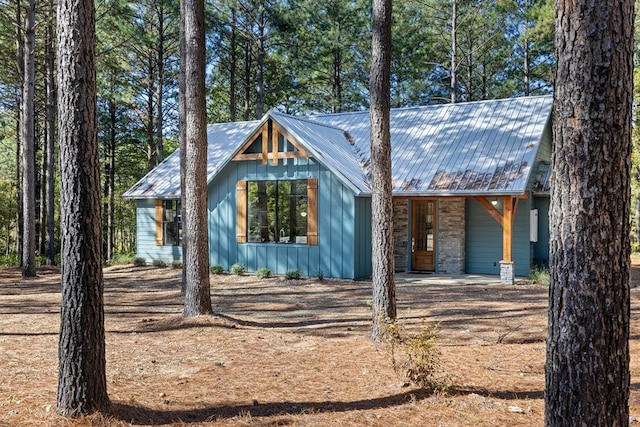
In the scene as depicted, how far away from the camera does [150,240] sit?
16781 mm

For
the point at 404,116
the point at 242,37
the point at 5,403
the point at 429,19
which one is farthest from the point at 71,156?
the point at 429,19

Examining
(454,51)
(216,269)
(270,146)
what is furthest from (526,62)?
(216,269)

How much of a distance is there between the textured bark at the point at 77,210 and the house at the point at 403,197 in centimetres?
905

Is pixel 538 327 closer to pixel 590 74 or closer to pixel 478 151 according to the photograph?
pixel 590 74

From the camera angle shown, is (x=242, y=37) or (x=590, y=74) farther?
(x=242, y=37)

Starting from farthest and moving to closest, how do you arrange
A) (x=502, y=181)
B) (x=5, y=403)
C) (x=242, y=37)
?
1. (x=242, y=37)
2. (x=502, y=181)
3. (x=5, y=403)

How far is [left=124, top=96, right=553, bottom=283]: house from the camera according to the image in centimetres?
1305

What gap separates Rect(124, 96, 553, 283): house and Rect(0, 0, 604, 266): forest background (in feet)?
22.5

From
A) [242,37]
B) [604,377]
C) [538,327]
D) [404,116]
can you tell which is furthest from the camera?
[242,37]

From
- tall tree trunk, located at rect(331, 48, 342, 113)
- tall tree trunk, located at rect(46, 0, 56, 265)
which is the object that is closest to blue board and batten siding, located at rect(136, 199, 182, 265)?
tall tree trunk, located at rect(46, 0, 56, 265)

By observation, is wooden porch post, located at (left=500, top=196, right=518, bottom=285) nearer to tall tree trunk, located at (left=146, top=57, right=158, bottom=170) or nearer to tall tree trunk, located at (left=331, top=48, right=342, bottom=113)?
tall tree trunk, located at (left=331, top=48, right=342, bottom=113)

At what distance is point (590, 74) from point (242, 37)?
2204 centimetres

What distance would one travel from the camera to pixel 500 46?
23.8 meters

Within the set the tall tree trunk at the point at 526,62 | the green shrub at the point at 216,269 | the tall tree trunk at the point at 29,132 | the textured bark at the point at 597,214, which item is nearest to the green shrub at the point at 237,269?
the green shrub at the point at 216,269
